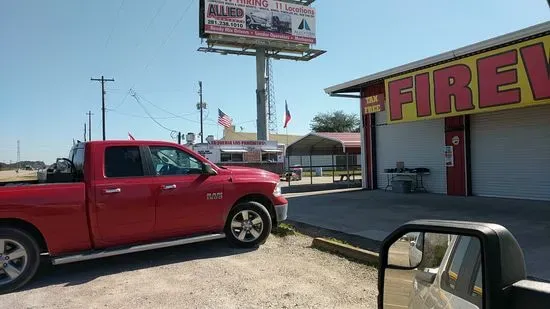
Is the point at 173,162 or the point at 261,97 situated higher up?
the point at 261,97

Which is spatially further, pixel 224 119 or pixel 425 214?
pixel 224 119

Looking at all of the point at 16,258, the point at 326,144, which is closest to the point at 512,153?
the point at 326,144

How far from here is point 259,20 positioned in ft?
155

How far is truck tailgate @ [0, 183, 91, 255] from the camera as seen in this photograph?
21.1 ft

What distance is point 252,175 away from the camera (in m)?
8.68

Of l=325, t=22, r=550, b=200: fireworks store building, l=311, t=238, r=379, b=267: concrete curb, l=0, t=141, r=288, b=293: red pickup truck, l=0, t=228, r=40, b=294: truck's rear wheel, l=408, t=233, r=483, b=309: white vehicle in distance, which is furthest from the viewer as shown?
l=325, t=22, r=550, b=200: fireworks store building

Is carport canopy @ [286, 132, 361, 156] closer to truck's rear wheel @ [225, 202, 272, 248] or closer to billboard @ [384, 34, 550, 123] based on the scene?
billboard @ [384, 34, 550, 123]

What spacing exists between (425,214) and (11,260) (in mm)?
9389

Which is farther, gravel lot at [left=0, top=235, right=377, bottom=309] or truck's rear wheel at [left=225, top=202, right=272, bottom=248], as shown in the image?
truck's rear wheel at [left=225, top=202, right=272, bottom=248]

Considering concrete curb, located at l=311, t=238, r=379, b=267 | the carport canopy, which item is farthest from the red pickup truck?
the carport canopy

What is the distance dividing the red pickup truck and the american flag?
135 feet

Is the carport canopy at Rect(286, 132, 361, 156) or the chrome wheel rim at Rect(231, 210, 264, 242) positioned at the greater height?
the carport canopy at Rect(286, 132, 361, 156)

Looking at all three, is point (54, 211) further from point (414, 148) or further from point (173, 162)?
point (414, 148)

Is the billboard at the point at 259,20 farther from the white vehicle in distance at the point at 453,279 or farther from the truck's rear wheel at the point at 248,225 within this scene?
the white vehicle in distance at the point at 453,279
